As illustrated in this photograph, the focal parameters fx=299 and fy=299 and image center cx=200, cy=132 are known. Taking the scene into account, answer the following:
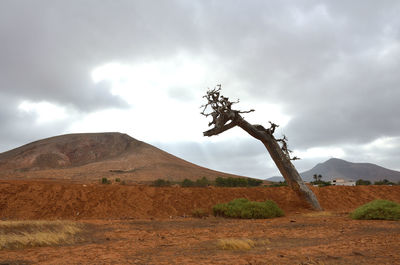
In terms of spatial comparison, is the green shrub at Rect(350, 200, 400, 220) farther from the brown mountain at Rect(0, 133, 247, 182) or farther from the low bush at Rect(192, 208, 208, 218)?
the brown mountain at Rect(0, 133, 247, 182)

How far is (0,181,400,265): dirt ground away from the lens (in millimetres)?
6000

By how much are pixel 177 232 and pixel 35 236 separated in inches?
166

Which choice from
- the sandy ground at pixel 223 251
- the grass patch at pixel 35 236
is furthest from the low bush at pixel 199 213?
Result: the grass patch at pixel 35 236

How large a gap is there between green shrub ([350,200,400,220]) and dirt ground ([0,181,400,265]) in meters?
0.78

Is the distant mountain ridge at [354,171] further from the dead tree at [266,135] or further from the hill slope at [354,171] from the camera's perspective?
the dead tree at [266,135]

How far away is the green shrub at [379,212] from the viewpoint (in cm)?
1168

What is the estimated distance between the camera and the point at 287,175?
658 inches

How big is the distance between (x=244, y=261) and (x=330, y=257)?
5.44 ft

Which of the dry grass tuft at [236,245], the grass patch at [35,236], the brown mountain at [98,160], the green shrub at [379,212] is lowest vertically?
the grass patch at [35,236]

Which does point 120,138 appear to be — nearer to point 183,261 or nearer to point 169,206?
point 169,206

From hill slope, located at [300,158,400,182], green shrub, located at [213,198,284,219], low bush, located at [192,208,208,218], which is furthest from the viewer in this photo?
hill slope, located at [300,158,400,182]

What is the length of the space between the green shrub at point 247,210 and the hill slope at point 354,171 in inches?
5171

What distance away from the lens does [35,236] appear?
26.8ft

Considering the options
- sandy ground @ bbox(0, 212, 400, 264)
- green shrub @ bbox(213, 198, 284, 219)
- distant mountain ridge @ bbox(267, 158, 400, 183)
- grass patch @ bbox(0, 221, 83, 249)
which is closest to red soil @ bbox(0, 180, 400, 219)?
green shrub @ bbox(213, 198, 284, 219)
